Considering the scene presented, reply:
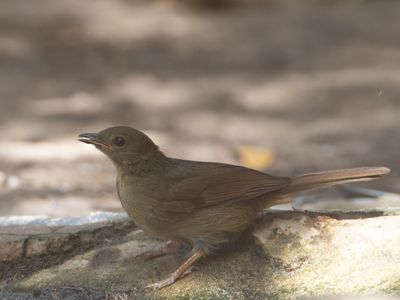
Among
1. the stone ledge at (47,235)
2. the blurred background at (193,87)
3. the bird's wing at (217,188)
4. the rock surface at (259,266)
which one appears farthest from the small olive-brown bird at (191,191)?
the blurred background at (193,87)

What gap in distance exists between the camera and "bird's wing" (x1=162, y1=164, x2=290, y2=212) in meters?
4.39

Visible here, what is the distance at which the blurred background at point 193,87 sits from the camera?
8695 mm

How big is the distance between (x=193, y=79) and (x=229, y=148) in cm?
239

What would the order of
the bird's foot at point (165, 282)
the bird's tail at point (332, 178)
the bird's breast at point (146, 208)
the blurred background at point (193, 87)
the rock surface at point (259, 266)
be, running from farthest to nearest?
1. the blurred background at point (193, 87)
2. the bird's tail at point (332, 178)
3. the bird's breast at point (146, 208)
4. the bird's foot at point (165, 282)
5. the rock surface at point (259, 266)

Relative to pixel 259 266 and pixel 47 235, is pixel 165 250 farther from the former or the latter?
pixel 47 235

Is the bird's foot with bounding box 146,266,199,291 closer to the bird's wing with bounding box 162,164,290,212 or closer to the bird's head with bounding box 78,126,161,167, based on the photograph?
the bird's wing with bounding box 162,164,290,212

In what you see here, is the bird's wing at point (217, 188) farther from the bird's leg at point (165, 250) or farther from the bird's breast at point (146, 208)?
the bird's leg at point (165, 250)

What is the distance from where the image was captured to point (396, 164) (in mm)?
8695

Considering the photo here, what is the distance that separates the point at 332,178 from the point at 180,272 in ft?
3.05

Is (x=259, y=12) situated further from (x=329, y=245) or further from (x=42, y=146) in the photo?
(x=329, y=245)

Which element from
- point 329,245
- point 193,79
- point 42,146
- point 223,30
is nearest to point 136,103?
point 193,79

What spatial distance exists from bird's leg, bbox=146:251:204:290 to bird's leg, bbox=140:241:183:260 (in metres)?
0.24

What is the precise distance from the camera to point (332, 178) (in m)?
4.45

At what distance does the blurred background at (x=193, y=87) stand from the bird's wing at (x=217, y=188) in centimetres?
270
